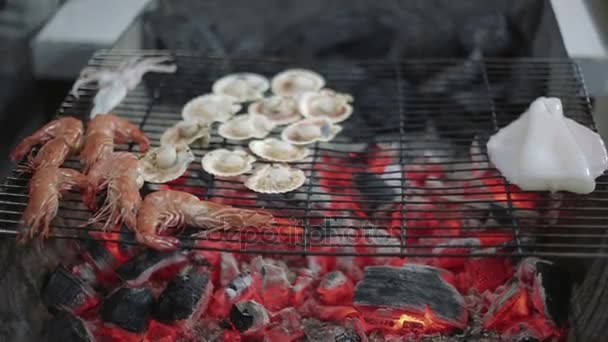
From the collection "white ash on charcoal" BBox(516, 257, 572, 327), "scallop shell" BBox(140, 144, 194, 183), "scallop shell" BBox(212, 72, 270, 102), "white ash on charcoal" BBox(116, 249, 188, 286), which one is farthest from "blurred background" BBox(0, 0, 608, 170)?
"white ash on charcoal" BBox(116, 249, 188, 286)

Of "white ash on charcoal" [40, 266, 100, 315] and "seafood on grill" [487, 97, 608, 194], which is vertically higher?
"seafood on grill" [487, 97, 608, 194]

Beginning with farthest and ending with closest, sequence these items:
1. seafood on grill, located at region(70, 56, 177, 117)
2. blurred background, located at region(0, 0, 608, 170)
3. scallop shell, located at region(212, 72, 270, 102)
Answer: blurred background, located at region(0, 0, 608, 170) → scallop shell, located at region(212, 72, 270, 102) → seafood on grill, located at region(70, 56, 177, 117)

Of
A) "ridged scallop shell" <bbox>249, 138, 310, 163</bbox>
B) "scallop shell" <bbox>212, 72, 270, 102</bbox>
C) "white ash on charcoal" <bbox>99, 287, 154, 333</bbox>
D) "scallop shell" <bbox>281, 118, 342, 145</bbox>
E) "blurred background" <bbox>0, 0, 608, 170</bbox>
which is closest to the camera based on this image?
"white ash on charcoal" <bbox>99, 287, 154, 333</bbox>

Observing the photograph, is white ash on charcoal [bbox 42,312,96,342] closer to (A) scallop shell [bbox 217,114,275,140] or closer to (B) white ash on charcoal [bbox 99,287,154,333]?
(B) white ash on charcoal [bbox 99,287,154,333]

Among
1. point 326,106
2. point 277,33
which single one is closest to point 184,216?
point 326,106

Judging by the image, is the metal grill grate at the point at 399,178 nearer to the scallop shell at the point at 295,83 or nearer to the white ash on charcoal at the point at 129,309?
the scallop shell at the point at 295,83

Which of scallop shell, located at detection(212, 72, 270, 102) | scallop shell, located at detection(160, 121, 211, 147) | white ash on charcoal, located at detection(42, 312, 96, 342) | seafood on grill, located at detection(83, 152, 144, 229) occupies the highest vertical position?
scallop shell, located at detection(212, 72, 270, 102)

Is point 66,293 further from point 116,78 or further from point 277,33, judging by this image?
point 277,33
